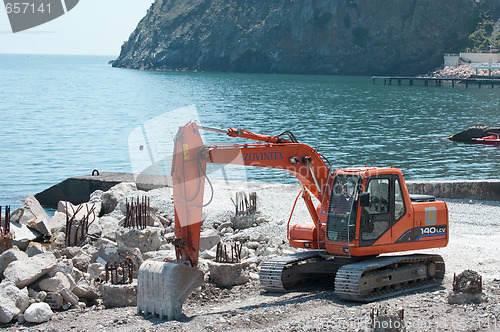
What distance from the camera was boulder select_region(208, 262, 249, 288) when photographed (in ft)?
45.5

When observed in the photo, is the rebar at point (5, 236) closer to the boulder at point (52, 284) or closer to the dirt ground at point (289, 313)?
the boulder at point (52, 284)

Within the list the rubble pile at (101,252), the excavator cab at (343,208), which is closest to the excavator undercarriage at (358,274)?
the excavator cab at (343,208)

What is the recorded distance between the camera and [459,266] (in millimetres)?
15016

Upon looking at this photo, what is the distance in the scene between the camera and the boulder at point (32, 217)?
750 inches

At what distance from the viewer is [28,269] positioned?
1284 centimetres

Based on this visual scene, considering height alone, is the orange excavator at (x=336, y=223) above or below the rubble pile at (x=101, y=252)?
above

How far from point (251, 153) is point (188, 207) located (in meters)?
1.67

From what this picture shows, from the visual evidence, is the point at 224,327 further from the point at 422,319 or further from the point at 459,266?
the point at 459,266

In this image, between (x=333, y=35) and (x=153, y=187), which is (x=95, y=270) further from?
(x=333, y=35)

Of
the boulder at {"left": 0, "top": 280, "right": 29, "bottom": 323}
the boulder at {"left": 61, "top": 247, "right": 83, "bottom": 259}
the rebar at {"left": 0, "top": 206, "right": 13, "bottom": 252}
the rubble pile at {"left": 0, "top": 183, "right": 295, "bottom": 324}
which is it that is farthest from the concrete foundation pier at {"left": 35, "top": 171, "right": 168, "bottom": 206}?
the boulder at {"left": 0, "top": 280, "right": 29, "bottom": 323}

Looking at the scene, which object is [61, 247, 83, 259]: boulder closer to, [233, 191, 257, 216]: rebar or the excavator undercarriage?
[233, 191, 257, 216]: rebar

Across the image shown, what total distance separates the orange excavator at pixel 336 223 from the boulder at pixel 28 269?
9.02 feet

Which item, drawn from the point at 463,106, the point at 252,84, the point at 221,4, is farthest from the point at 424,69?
the point at 463,106

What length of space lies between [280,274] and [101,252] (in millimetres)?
4619
